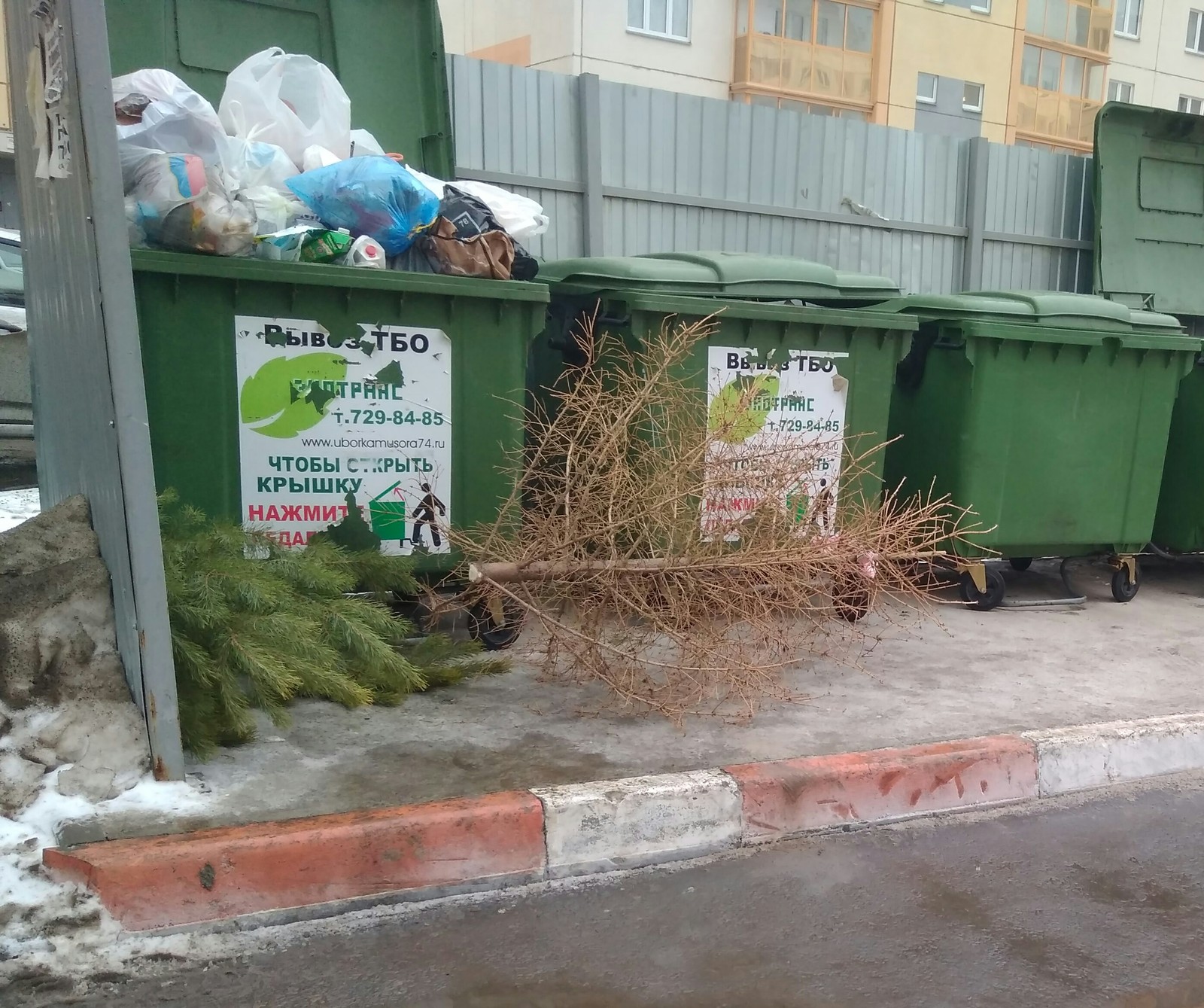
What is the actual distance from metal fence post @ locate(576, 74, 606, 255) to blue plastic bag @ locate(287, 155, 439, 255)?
326cm

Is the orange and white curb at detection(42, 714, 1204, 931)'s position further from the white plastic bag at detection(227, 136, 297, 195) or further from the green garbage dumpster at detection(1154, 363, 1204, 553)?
the green garbage dumpster at detection(1154, 363, 1204, 553)

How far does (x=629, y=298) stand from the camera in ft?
15.6

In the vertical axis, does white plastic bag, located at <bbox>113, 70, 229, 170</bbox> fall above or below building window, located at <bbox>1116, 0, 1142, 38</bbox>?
below

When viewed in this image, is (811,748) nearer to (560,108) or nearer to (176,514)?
(176,514)

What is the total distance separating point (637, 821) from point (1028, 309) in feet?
12.9

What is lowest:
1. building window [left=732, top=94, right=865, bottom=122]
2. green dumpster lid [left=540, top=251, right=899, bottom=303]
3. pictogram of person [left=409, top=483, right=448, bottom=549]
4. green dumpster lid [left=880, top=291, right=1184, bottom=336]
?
pictogram of person [left=409, top=483, right=448, bottom=549]

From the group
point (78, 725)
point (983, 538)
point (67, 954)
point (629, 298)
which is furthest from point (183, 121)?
point (983, 538)

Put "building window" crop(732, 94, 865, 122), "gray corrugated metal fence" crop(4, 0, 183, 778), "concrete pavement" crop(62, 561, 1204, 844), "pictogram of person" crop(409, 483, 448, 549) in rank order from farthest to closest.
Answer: "building window" crop(732, 94, 865, 122) → "pictogram of person" crop(409, 483, 448, 549) → "concrete pavement" crop(62, 561, 1204, 844) → "gray corrugated metal fence" crop(4, 0, 183, 778)

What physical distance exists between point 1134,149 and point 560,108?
5168 millimetres

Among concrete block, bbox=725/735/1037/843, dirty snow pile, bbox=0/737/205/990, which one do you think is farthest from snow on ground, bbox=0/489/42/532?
concrete block, bbox=725/735/1037/843

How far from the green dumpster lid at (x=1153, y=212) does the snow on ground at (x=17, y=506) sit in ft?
27.0

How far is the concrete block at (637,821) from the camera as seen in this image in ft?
9.86

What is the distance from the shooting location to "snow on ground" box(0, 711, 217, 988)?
239 centimetres

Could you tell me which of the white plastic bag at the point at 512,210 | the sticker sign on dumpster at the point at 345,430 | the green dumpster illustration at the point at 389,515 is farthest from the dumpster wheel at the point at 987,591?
the green dumpster illustration at the point at 389,515
